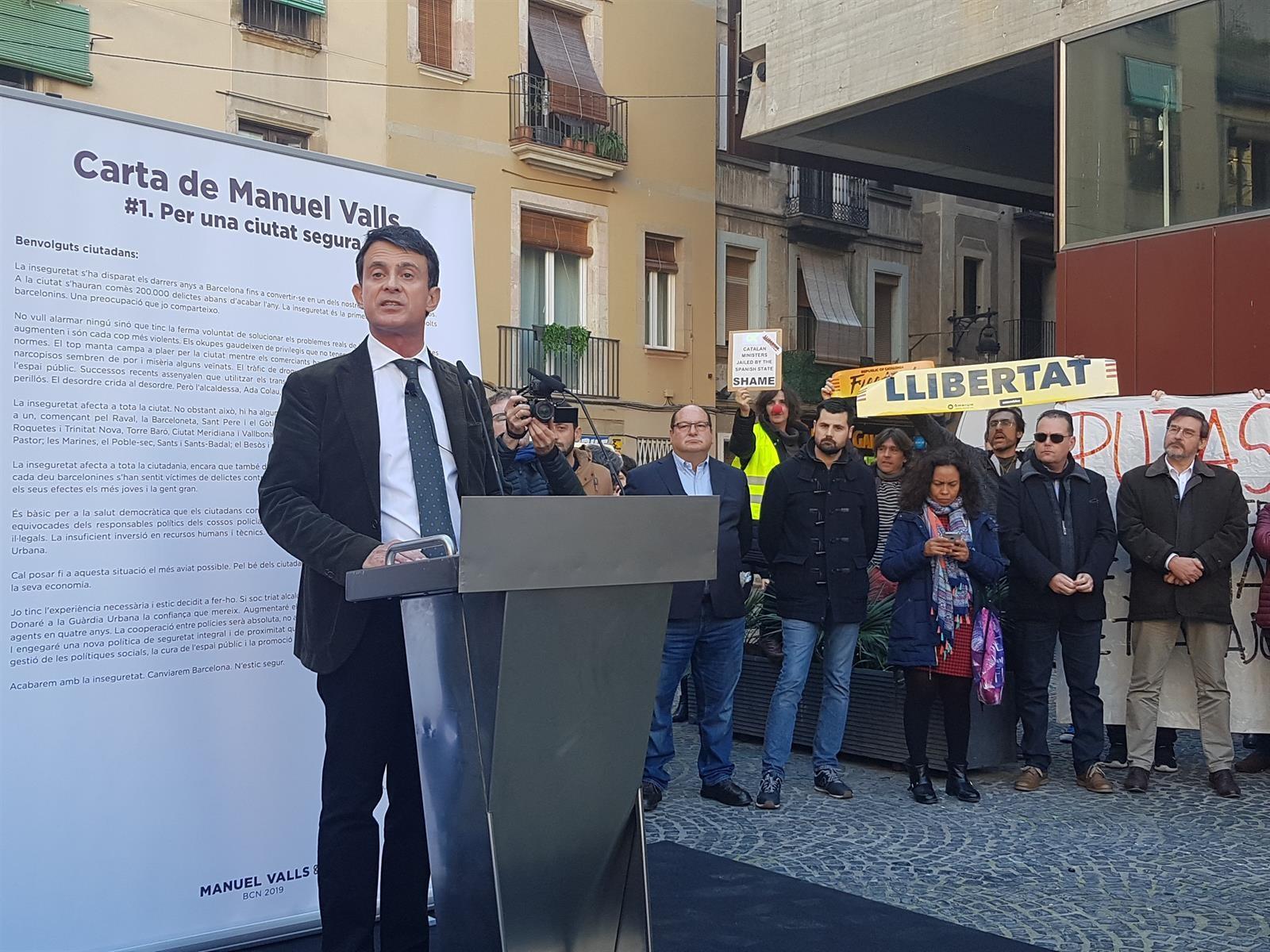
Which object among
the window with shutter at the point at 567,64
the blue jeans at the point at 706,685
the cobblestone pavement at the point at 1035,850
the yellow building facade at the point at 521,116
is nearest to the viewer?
the cobblestone pavement at the point at 1035,850

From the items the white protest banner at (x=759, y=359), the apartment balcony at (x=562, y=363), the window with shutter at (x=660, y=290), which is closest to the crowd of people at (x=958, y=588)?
the white protest banner at (x=759, y=359)

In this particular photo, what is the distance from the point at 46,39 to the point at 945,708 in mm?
15202

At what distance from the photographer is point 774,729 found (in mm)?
6680

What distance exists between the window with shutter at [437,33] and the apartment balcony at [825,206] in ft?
24.4

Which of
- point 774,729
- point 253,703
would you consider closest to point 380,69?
point 774,729

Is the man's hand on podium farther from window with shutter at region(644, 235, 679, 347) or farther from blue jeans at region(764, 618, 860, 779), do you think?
window with shutter at region(644, 235, 679, 347)

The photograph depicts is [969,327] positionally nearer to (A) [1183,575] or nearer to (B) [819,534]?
(A) [1183,575]

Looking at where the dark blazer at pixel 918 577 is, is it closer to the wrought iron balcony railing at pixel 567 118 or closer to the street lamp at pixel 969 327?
the wrought iron balcony railing at pixel 567 118

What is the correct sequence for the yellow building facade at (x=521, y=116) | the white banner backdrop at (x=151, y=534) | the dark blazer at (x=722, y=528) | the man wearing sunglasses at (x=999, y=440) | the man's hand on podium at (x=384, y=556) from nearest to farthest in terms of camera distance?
the man's hand on podium at (x=384, y=556) → the white banner backdrop at (x=151, y=534) → the dark blazer at (x=722, y=528) → the man wearing sunglasses at (x=999, y=440) → the yellow building facade at (x=521, y=116)

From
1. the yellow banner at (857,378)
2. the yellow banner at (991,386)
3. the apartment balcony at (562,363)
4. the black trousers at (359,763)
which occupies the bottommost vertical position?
the black trousers at (359,763)

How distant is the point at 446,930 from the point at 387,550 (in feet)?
2.85

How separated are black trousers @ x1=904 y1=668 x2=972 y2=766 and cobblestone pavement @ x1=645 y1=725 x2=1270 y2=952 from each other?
0.30m

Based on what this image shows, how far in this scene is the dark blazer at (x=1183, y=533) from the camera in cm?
691


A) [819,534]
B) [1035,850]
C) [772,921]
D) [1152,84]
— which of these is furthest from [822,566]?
[1152,84]
